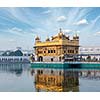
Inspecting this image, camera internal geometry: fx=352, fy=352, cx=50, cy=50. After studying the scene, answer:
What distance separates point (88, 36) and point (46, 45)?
57cm

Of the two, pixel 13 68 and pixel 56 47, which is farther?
pixel 13 68

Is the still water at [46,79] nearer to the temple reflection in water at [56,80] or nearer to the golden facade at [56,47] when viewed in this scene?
the temple reflection in water at [56,80]

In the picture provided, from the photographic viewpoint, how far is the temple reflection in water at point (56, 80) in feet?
14.4

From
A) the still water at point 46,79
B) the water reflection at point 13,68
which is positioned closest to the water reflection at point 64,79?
the still water at point 46,79

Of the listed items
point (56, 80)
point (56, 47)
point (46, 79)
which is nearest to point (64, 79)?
point (56, 80)

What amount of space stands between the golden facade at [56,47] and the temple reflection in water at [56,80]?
18cm

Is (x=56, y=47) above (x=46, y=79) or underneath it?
above

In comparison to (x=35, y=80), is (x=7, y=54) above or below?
above

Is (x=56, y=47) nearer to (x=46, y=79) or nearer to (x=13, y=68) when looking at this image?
(x=46, y=79)

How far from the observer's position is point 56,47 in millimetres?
4617

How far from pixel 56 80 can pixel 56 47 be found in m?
0.43
